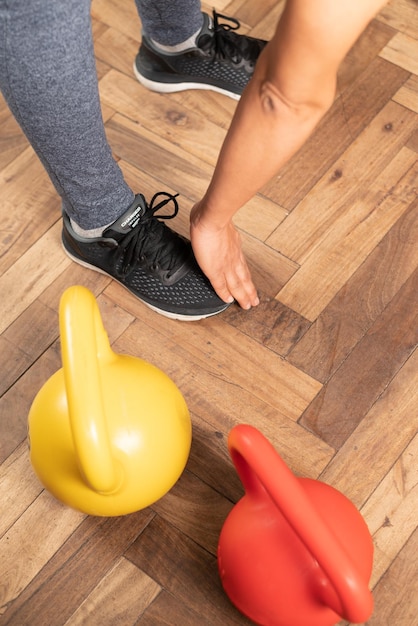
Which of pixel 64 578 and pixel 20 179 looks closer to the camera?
pixel 64 578

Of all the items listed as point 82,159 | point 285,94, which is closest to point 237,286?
point 82,159

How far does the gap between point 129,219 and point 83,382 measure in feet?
1.49

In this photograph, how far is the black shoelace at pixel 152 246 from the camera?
122 centimetres

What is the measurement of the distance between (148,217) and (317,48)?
0.51 meters

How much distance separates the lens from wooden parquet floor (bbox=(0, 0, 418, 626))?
104cm

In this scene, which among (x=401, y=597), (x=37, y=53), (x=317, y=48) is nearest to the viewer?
(x=317, y=48)

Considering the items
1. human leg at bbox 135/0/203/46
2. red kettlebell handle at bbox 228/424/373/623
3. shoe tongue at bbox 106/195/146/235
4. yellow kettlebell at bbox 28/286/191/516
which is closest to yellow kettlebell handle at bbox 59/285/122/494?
yellow kettlebell at bbox 28/286/191/516

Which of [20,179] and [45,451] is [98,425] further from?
[20,179]

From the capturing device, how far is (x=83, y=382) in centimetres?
81

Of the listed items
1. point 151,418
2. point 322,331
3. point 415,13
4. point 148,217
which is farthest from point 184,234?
point 415,13

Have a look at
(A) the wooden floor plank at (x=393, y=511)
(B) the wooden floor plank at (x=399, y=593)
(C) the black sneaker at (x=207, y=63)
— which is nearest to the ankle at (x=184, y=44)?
(C) the black sneaker at (x=207, y=63)

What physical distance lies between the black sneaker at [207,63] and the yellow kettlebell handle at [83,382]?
30.0 inches

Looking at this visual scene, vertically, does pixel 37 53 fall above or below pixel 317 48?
below

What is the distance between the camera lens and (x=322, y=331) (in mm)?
1231
